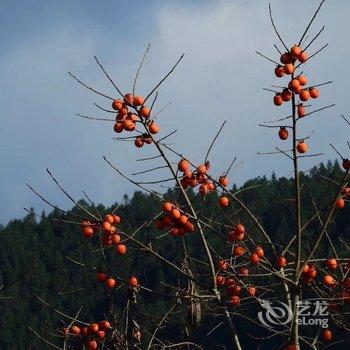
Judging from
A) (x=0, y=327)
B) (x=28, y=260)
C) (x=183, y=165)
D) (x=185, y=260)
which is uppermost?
(x=28, y=260)

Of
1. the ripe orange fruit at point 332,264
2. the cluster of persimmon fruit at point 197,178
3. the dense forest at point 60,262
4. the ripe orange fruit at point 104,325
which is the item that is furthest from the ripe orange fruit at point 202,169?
the dense forest at point 60,262

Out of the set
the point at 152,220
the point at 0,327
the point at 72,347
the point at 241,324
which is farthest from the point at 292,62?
the point at 0,327

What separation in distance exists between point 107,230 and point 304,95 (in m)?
1.63

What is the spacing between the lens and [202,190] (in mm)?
6789

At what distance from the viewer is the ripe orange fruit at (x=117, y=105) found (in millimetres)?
6684

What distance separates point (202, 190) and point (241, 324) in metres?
36.3

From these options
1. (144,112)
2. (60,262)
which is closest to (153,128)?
(144,112)

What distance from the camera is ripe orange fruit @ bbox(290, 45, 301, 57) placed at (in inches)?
258

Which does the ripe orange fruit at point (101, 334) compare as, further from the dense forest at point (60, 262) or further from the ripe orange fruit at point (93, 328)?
the dense forest at point (60, 262)

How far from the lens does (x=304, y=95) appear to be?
6.59 m

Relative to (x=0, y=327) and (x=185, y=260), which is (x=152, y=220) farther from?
(x=0, y=327)

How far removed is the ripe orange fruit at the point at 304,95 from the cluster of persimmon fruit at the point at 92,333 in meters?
2.40

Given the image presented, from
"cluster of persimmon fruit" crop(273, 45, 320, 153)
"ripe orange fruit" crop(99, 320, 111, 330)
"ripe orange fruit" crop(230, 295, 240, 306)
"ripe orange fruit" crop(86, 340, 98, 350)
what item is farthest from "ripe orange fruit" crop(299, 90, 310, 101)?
"ripe orange fruit" crop(86, 340, 98, 350)

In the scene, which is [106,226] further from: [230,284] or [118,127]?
[230,284]
